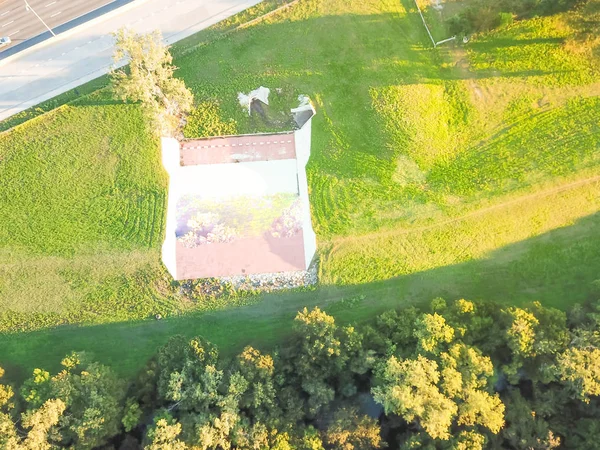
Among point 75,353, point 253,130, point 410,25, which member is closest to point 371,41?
point 410,25

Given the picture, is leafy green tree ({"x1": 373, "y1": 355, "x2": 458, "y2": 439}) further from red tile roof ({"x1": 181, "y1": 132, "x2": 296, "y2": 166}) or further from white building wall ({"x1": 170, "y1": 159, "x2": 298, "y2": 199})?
red tile roof ({"x1": 181, "y1": 132, "x2": 296, "y2": 166})

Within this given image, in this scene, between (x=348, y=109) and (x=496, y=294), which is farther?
(x=348, y=109)

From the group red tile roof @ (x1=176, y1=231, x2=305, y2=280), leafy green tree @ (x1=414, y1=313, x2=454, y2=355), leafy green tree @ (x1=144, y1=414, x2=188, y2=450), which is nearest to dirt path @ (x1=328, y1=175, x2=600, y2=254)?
red tile roof @ (x1=176, y1=231, x2=305, y2=280)

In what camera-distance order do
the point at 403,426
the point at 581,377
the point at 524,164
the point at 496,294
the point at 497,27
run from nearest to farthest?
the point at 581,377 < the point at 403,426 < the point at 496,294 < the point at 524,164 < the point at 497,27

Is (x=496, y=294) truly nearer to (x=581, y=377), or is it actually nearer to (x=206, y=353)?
(x=581, y=377)

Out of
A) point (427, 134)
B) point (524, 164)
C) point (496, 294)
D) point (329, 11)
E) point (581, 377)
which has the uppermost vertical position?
point (329, 11)

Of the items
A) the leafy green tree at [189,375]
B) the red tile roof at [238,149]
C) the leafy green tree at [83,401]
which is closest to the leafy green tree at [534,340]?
the leafy green tree at [189,375]

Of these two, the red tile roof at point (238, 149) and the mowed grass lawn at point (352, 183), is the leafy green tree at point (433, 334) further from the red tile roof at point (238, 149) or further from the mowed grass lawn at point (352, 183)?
the red tile roof at point (238, 149)
